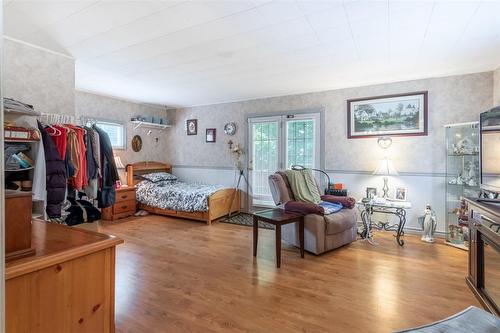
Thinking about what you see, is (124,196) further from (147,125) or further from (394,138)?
(394,138)

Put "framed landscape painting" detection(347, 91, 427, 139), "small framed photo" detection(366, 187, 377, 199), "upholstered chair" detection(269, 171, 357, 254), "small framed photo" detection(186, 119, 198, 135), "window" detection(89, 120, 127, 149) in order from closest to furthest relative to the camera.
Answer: "upholstered chair" detection(269, 171, 357, 254), "framed landscape painting" detection(347, 91, 427, 139), "small framed photo" detection(366, 187, 377, 199), "window" detection(89, 120, 127, 149), "small framed photo" detection(186, 119, 198, 135)

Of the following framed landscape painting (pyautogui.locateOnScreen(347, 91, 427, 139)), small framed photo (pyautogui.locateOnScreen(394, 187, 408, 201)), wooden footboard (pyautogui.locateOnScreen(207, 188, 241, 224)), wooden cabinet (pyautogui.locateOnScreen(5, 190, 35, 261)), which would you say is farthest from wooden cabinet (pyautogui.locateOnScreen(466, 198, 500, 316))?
wooden footboard (pyautogui.locateOnScreen(207, 188, 241, 224))

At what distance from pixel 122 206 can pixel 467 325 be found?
16.6 feet

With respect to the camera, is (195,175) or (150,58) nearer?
(150,58)

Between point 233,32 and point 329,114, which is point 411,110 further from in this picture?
point 233,32

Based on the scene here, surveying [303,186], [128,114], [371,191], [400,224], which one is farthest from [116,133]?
[400,224]

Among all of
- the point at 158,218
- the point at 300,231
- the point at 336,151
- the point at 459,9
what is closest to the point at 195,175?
the point at 158,218

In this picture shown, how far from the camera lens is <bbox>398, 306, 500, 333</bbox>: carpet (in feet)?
3.70

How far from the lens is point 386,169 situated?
3.84 meters

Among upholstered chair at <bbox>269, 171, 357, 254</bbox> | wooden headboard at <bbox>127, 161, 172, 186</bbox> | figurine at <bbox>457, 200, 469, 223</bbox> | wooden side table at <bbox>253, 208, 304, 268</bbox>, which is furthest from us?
wooden headboard at <bbox>127, 161, 172, 186</bbox>

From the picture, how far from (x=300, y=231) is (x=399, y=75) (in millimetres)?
2619

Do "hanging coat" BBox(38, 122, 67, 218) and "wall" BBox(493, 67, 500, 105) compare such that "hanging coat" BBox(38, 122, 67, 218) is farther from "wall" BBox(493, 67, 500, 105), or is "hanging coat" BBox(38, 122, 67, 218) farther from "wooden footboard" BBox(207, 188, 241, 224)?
"wall" BBox(493, 67, 500, 105)

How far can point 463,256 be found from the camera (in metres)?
3.14

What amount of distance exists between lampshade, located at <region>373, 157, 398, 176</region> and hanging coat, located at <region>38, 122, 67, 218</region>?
376cm
